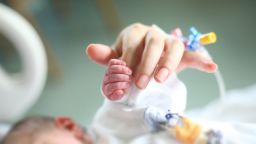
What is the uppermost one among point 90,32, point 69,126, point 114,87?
point 90,32

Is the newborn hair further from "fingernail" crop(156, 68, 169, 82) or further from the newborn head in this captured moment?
"fingernail" crop(156, 68, 169, 82)

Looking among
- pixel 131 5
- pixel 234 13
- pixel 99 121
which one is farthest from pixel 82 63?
pixel 99 121

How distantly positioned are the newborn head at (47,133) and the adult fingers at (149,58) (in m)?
0.32

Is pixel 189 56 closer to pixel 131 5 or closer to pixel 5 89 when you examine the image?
pixel 5 89

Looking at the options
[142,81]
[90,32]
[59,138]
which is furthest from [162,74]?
[90,32]

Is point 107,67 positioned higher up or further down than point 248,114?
further down

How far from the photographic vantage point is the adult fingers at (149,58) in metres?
0.52

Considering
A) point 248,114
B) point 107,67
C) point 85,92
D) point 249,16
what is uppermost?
point 249,16

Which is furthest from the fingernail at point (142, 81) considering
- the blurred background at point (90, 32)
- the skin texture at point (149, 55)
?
the blurred background at point (90, 32)

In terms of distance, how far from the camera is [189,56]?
59 centimetres

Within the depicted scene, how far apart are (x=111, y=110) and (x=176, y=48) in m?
0.17

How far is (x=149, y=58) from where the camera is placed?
1.74 feet

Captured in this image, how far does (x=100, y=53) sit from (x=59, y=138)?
29cm

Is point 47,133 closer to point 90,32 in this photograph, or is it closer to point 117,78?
point 117,78
